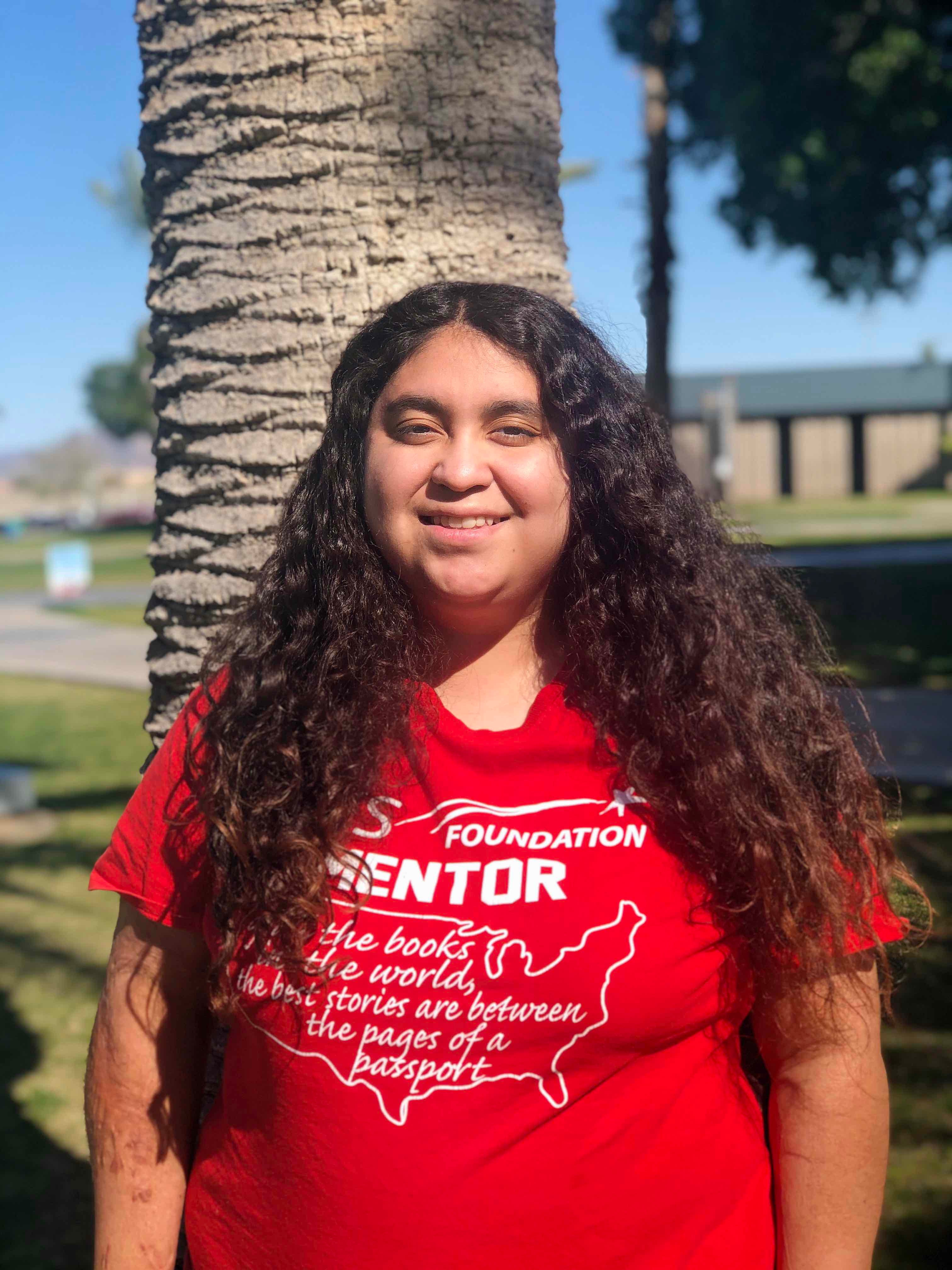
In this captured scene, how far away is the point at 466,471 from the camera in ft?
5.15

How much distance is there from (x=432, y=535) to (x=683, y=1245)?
956 mm

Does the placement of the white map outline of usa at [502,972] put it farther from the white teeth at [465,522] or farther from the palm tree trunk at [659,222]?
the palm tree trunk at [659,222]

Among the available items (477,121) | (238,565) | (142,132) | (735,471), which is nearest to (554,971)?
(238,565)

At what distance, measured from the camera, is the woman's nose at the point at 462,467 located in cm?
157

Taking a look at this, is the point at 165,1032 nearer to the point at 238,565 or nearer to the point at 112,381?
the point at 238,565

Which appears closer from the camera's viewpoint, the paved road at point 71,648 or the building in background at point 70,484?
the paved road at point 71,648

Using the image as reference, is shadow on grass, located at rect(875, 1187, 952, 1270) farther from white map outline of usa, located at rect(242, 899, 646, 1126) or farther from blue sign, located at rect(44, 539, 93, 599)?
blue sign, located at rect(44, 539, 93, 599)

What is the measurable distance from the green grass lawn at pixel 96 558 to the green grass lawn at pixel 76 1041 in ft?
32.1

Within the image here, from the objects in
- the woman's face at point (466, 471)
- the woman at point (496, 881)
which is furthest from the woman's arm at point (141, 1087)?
the woman's face at point (466, 471)

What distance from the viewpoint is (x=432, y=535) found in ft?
5.28

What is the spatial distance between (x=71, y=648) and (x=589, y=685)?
15.8 meters

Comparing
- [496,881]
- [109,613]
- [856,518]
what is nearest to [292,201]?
[496,881]

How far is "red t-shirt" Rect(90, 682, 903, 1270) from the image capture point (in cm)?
147

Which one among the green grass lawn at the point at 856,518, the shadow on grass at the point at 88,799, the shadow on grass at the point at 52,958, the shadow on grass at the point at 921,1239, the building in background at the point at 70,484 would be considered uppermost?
the shadow on grass at the point at 921,1239
